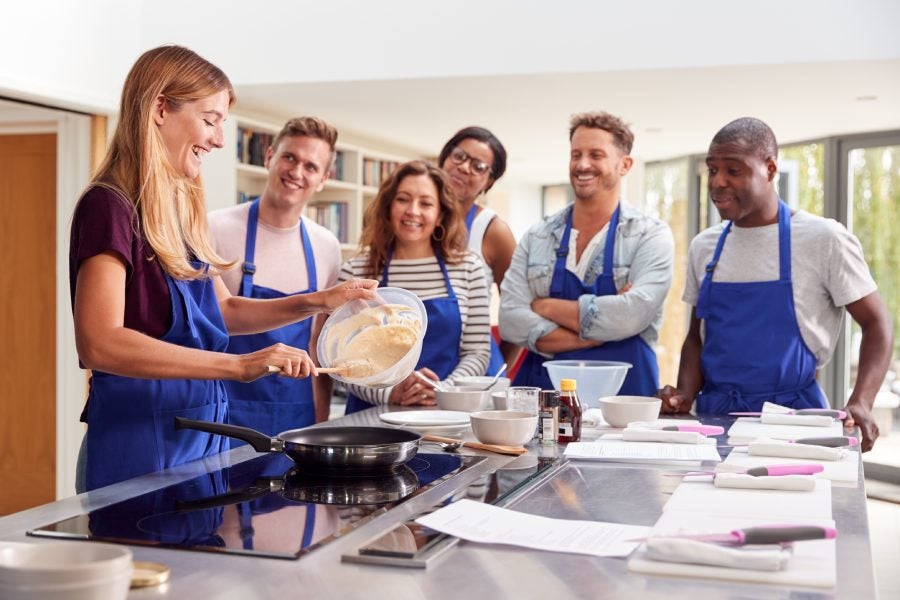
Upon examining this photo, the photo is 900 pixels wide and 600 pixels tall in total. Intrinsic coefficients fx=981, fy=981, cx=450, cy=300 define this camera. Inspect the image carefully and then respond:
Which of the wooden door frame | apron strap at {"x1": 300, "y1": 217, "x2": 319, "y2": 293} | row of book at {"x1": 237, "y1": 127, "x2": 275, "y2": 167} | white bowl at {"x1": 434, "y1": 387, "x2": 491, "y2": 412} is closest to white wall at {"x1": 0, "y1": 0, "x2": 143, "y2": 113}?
the wooden door frame

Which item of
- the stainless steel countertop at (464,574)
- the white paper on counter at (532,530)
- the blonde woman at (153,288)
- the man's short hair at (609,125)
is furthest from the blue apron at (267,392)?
the white paper on counter at (532,530)

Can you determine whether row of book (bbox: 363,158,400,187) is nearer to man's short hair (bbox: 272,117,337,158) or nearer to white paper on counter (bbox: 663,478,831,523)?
man's short hair (bbox: 272,117,337,158)

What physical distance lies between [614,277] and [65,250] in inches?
130

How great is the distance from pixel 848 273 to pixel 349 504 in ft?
5.23

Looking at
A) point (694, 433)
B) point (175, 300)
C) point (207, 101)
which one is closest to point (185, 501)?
point (175, 300)

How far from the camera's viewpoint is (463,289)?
2820 millimetres

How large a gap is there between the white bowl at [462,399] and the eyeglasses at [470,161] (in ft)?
4.33

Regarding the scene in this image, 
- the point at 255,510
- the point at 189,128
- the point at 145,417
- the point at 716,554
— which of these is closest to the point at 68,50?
the point at 189,128

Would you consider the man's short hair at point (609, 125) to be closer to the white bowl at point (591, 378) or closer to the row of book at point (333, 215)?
the white bowl at point (591, 378)

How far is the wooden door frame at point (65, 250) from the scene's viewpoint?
5012mm

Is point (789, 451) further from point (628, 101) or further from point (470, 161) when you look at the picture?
point (628, 101)

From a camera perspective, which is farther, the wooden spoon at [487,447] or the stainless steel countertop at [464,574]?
the wooden spoon at [487,447]

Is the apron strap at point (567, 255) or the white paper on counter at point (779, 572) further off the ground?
the apron strap at point (567, 255)

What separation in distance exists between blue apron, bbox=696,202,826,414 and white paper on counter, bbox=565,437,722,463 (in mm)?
653
